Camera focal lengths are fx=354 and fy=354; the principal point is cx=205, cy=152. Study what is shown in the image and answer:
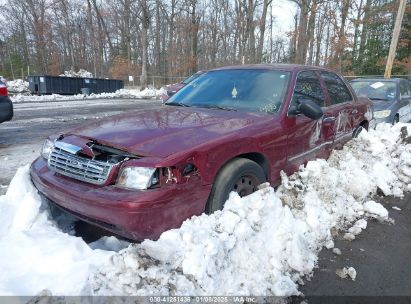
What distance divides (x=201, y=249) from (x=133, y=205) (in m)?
0.58

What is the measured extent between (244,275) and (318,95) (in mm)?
2913

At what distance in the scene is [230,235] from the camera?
2.81 meters

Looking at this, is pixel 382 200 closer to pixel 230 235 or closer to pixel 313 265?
pixel 313 265

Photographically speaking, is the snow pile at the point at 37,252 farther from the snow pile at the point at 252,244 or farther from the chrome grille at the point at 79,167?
the chrome grille at the point at 79,167

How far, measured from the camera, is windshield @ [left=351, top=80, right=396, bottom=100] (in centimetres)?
951

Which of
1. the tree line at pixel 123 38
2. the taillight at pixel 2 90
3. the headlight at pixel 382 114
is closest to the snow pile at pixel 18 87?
the tree line at pixel 123 38

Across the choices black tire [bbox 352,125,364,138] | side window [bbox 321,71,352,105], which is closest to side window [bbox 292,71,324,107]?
side window [bbox 321,71,352,105]

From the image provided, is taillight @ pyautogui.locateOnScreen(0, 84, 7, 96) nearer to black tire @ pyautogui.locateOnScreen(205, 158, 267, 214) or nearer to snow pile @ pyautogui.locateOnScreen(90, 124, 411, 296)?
black tire @ pyautogui.locateOnScreen(205, 158, 267, 214)

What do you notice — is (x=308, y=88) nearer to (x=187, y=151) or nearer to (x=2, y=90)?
(x=187, y=151)

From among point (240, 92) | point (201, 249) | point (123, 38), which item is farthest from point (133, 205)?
point (123, 38)

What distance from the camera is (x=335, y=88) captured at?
5277 mm

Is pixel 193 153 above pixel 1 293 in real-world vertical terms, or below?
above

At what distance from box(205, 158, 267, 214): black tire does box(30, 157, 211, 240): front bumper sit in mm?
108

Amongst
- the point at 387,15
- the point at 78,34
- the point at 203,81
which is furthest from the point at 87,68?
the point at 203,81
